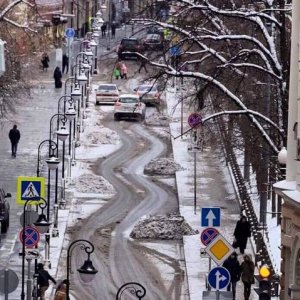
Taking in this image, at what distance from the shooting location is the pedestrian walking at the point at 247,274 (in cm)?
3669

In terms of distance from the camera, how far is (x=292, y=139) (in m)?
30.1

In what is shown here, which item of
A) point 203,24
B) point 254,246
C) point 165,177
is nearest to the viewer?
point 203,24

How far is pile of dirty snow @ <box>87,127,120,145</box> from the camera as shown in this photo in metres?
59.3

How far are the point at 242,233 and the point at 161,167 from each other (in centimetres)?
1354

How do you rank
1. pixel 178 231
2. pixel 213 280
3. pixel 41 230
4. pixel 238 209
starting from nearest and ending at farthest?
pixel 213 280 → pixel 41 230 → pixel 178 231 → pixel 238 209

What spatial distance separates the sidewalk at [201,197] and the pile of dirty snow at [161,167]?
0.97ft

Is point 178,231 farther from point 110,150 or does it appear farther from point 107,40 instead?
point 107,40

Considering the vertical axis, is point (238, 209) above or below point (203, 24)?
below

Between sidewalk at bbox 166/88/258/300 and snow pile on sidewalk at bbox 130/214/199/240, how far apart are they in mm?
333

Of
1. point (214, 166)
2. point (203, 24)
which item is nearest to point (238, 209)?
point (214, 166)

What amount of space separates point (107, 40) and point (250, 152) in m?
52.4

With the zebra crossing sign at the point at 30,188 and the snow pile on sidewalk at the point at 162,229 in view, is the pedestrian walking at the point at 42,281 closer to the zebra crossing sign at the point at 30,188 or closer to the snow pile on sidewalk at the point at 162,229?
the zebra crossing sign at the point at 30,188

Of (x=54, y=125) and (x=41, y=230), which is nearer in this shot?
(x=41, y=230)

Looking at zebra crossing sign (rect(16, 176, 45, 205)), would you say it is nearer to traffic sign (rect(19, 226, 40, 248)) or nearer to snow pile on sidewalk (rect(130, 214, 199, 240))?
traffic sign (rect(19, 226, 40, 248))
